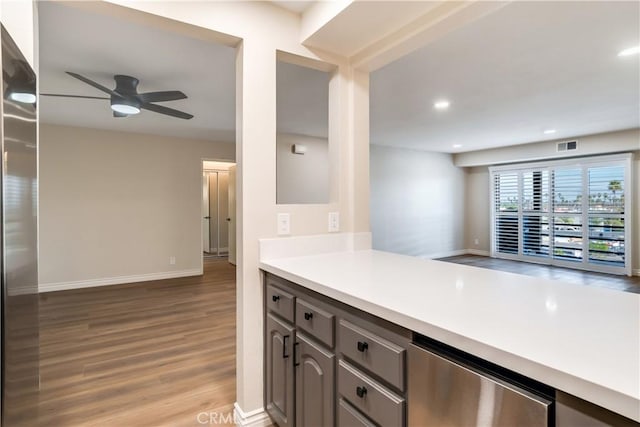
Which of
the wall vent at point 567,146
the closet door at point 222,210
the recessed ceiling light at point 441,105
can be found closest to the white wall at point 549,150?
the wall vent at point 567,146

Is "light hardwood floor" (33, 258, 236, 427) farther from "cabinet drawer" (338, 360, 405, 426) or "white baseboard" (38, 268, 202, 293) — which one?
"cabinet drawer" (338, 360, 405, 426)

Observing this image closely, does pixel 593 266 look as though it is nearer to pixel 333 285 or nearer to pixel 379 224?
pixel 379 224

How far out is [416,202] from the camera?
7301 mm

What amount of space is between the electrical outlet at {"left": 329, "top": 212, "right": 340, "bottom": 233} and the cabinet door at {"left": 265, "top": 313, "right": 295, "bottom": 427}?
0.65 metres

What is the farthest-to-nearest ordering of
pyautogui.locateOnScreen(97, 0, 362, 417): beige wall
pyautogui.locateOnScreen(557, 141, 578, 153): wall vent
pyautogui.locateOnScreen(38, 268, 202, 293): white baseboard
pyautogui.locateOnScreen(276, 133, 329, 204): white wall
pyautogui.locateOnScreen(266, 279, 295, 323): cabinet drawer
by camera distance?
pyautogui.locateOnScreen(557, 141, 578, 153): wall vent < pyautogui.locateOnScreen(276, 133, 329, 204): white wall < pyautogui.locateOnScreen(38, 268, 202, 293): white baseboard < pyautogui.locateOnScreen(97, 0, 362, 417): beige wall < pyautogui.locateOnScreen(266, 279, 295, 323): cabinet drawer

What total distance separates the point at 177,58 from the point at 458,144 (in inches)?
219

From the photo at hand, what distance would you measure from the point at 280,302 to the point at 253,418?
0.71m

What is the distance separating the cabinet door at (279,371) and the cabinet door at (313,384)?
66 mm

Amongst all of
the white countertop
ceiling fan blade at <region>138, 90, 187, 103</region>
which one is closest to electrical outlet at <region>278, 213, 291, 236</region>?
the white countertop

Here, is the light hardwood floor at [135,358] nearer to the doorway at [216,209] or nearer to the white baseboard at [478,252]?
the doorway at [216,209]

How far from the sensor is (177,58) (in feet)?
8.73

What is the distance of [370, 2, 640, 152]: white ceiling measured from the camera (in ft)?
7.13

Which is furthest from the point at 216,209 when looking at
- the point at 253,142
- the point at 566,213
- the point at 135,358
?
the point at 566,213

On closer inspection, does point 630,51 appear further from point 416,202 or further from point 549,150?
point 416,202
